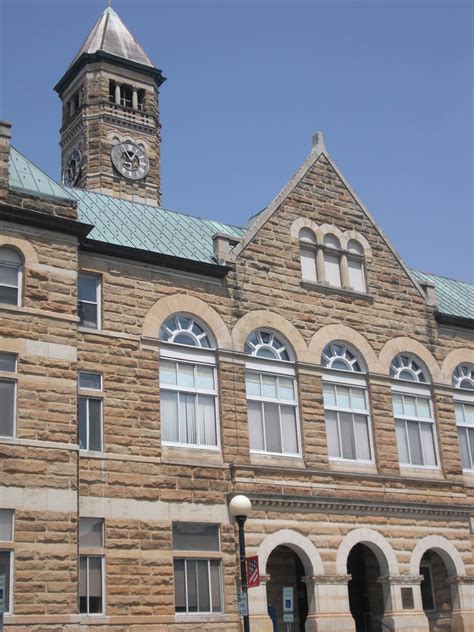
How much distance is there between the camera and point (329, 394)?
1147 inches

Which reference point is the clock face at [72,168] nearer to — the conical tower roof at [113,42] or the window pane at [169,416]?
the conical tower roof at [113,42]

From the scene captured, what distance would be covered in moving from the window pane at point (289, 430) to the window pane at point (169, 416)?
357 cm

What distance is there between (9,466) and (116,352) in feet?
15.3

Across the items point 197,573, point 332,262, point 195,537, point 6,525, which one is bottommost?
point 197,573

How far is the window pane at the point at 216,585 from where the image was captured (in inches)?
971

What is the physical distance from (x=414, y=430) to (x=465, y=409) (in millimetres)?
2834

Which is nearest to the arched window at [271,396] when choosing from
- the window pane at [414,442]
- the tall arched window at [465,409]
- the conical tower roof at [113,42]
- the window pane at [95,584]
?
the window pane at [414,442]

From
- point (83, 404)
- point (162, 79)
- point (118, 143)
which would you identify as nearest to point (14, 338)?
point (83, 404)

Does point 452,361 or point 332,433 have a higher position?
point 452,361

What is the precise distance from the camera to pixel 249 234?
95.9 feet

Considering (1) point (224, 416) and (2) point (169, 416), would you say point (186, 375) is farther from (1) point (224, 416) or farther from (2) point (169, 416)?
(1) point (224, 416)

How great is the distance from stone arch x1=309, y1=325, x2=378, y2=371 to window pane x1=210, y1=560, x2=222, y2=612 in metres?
7.12

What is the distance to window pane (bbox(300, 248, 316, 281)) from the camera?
30.2m

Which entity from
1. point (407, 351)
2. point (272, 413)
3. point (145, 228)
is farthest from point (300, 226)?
point (272, 413)
